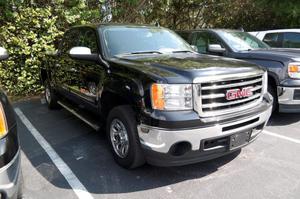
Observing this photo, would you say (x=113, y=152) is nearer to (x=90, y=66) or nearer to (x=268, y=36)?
(x=90, y=66)

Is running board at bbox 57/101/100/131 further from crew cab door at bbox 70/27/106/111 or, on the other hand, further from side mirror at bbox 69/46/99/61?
side mirror at bbox 69/46/99/61

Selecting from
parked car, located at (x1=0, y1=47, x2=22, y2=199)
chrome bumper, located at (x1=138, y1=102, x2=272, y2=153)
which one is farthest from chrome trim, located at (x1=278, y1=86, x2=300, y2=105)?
parked car, located at (x1=0, y1=47, x2=22, y2=199)

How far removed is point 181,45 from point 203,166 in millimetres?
2010

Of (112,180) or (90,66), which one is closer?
(112,180)

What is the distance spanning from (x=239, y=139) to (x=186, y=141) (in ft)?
2.34

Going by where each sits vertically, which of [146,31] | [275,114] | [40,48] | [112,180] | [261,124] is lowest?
[275,114]

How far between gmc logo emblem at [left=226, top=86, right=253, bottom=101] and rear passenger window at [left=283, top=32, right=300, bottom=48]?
5249mm

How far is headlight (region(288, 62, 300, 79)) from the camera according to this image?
4992 millimetres

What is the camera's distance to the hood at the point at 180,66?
9.89 ft

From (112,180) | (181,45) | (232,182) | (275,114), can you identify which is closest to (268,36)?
(275,114)

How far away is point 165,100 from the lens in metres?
2.94

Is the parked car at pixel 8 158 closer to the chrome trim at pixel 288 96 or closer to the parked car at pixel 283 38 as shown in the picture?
the chrome trim at pixel 288 96

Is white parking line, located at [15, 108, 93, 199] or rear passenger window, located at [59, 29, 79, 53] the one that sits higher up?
rear passenger window, located at [59, 29, 79, 53]

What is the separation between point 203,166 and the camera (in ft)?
12.1
